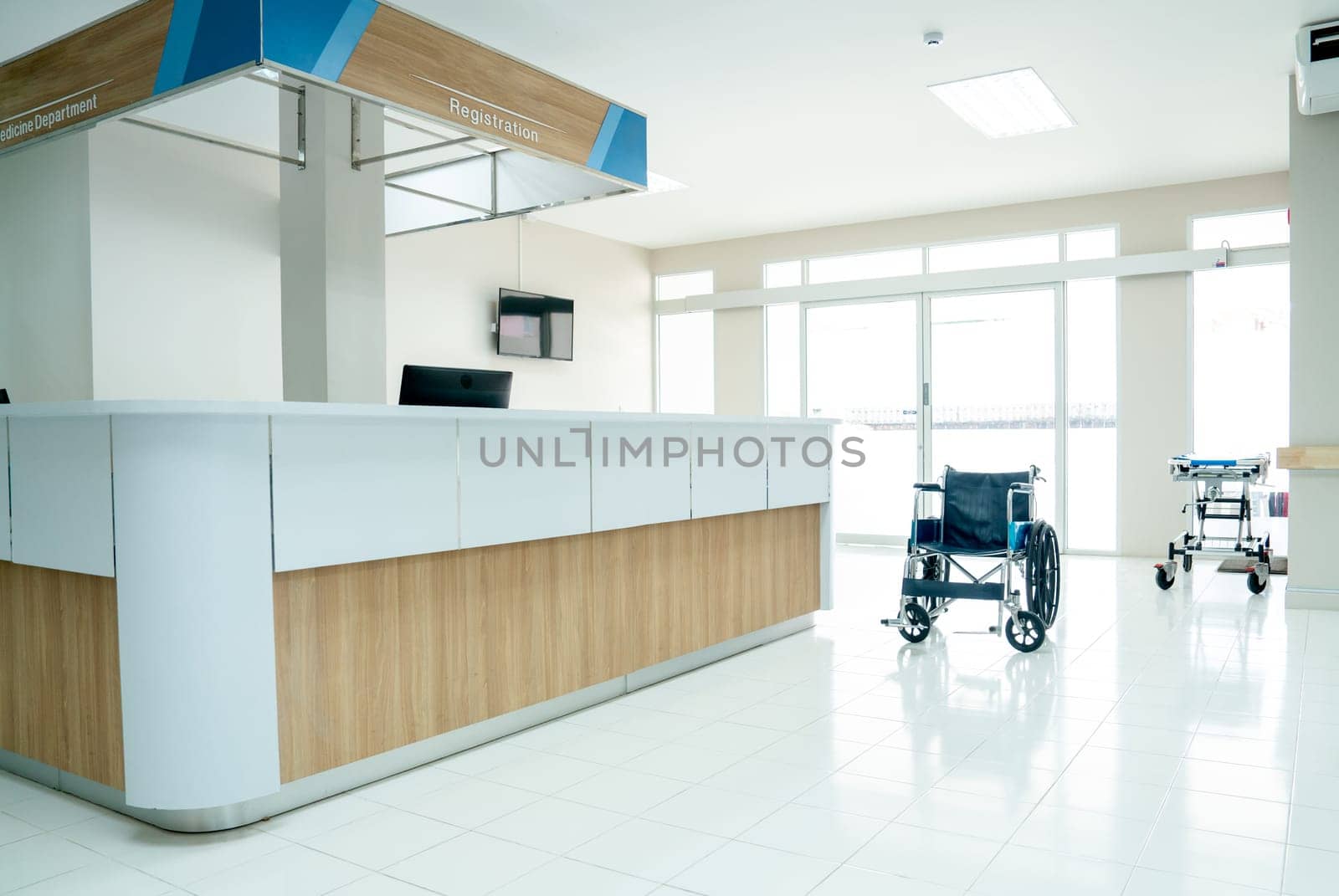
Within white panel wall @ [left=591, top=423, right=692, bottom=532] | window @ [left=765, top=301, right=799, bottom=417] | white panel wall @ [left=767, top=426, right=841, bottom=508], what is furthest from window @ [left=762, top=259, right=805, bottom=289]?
white panel wall @ [left=591, top=423, right=692, bottom=532]

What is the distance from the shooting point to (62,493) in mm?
2674

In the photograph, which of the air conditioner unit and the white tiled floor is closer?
the white tiled floor

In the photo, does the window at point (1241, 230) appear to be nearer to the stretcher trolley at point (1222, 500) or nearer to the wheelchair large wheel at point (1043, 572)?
the stretcher trolley at point (1222, 500)

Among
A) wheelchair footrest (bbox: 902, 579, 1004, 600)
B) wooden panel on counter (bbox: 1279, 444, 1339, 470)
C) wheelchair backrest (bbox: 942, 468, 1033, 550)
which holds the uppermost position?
wooden panel on counter (bbox: 1279, 444, 1339, 470)

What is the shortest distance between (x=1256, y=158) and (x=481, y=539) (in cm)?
685

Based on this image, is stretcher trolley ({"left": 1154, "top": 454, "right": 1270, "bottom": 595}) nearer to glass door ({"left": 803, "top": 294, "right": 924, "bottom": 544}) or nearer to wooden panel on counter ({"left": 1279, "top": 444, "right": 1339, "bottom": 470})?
wooden panel on counter ({"left": 1279, "top": 444, "right": 1339, "bottom": 470})

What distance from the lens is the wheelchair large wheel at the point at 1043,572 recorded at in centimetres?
468

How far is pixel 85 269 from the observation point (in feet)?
18.0

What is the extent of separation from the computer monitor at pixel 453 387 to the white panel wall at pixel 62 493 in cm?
87

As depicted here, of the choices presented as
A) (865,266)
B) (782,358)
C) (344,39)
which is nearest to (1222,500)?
(865,266)

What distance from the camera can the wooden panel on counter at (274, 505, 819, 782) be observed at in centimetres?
273

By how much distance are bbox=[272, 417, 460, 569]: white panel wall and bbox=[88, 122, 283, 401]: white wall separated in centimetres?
308

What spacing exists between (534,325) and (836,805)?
21.4 feet

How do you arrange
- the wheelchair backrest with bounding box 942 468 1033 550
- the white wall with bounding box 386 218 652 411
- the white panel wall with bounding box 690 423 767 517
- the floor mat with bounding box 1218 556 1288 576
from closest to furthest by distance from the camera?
the white panel wall with bounding box 690 423 767 517
the wheelchair backrest with bounding box 942 468 1033 550
the floor mat with bounding box 1218 556 1288 576
the white wall with bounding box 386 218 652 411
